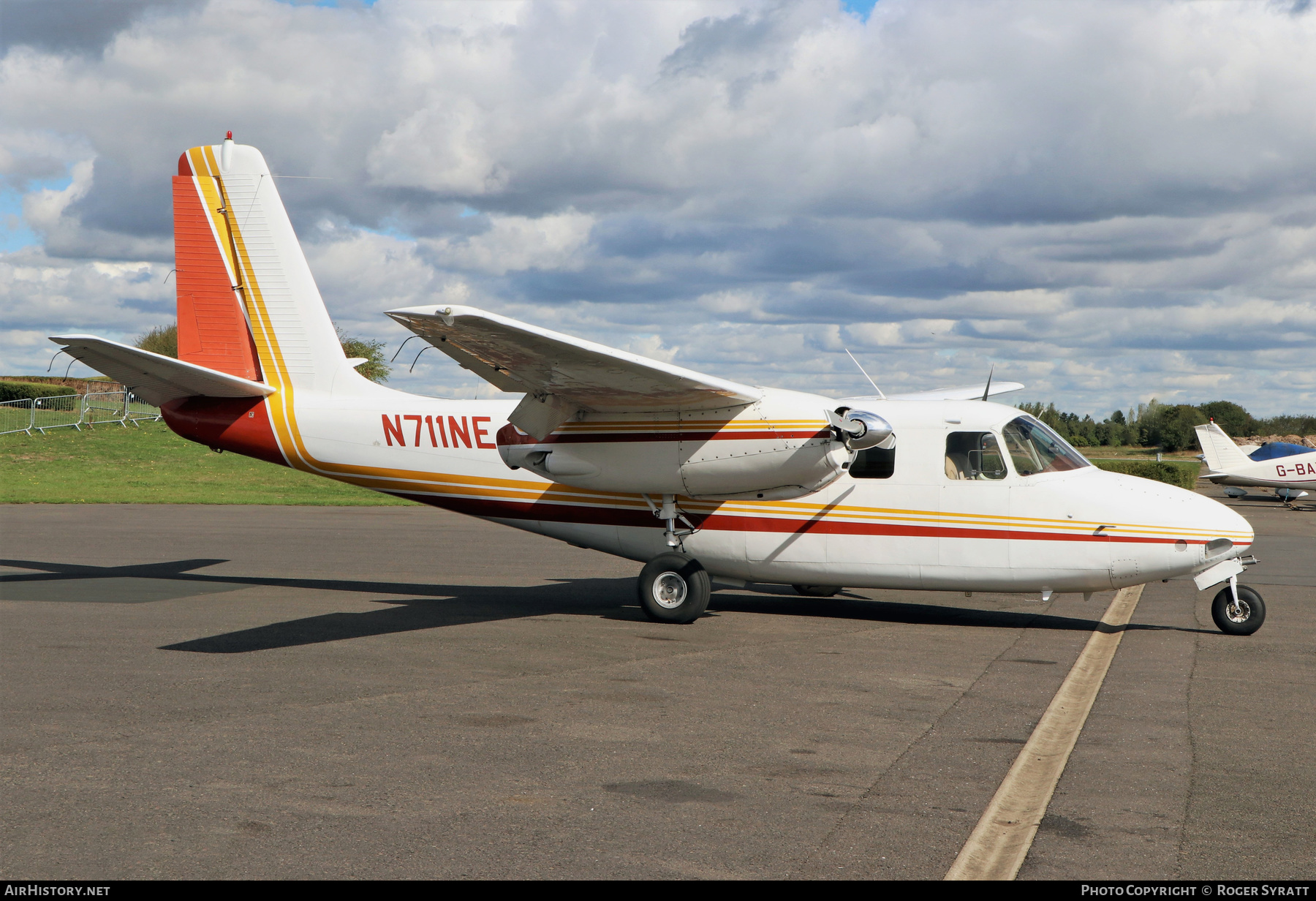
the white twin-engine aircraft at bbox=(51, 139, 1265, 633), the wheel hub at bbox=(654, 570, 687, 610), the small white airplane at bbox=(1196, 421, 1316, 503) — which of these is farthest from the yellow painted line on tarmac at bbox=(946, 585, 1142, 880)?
the small white airplane at bbox=(1196, 421, 1316, 503)

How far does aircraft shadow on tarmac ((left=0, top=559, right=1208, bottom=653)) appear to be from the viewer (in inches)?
405

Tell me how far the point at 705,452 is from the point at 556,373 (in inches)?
76.8

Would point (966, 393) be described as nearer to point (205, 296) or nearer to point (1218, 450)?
point (205, 296)

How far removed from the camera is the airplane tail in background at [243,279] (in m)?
13.1

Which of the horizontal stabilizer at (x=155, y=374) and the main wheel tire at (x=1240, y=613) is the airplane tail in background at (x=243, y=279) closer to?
the horizontal stabilizer at (x=155, y=374)

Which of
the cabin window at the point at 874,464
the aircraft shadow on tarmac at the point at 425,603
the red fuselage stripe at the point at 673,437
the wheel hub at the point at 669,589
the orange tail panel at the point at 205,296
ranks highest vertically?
the orange tail panel at the point at 205,296

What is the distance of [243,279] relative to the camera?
1314cm

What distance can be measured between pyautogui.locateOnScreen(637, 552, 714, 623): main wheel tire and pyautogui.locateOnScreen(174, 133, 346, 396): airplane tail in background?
515cm

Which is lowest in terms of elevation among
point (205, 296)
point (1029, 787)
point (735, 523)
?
point (1029, 787)

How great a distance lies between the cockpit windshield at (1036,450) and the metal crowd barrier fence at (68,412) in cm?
3858

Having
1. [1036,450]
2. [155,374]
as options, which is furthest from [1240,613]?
[155,374]

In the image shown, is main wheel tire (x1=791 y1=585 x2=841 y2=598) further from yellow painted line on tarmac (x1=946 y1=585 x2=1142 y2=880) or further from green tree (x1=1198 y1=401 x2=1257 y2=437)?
green tree (x1=1198 y1=401 x2=1257 y2=437)

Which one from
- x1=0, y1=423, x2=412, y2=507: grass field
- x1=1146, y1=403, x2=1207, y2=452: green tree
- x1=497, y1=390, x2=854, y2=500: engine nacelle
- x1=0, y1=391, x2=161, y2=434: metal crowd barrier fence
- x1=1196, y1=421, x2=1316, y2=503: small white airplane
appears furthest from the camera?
x1=1146, y1=403, x2=1207, y2=452: green tree

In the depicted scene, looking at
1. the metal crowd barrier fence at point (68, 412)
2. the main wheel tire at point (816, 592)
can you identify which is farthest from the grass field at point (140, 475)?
the main wheel tire at point (816, 592)
